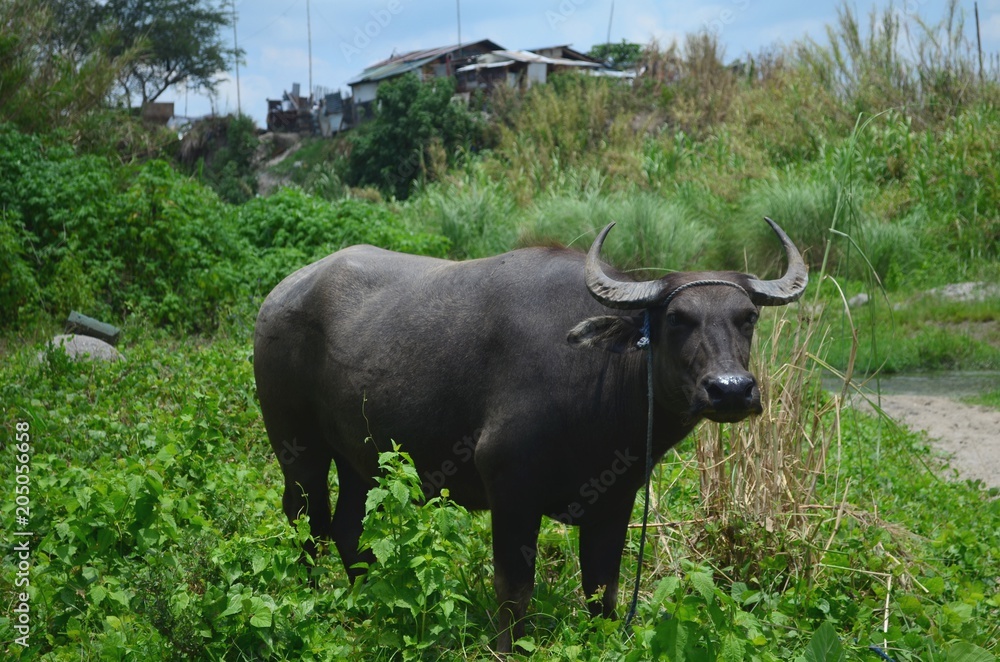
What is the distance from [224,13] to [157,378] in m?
35.8

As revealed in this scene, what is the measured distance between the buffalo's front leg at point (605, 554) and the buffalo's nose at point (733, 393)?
2.70 ft

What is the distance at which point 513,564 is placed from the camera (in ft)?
11.6

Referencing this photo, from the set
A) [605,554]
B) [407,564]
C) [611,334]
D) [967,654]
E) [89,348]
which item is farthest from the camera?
[89,348]

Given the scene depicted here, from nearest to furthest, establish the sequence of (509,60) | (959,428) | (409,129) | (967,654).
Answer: (967,654) < (959,428) < (409,129) < (509,60)

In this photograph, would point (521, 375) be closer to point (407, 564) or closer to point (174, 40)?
point (407, 564)

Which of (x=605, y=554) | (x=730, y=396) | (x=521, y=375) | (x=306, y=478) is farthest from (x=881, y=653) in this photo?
(x=306, y=478)

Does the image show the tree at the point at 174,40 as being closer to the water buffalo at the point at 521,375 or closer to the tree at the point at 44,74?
the tree at the point at 44,74

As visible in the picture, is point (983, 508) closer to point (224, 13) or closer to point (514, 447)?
point (514, 447)

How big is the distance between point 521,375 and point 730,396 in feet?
2.72

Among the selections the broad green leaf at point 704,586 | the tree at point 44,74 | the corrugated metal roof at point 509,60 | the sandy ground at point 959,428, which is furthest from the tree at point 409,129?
the broad green leaf at point 704,586

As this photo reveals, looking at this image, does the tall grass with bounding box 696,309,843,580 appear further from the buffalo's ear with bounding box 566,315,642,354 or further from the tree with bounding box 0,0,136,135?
the tree with bounding box 0,0,136,135

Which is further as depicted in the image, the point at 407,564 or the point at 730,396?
the point at 407,564

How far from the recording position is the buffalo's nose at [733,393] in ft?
10.2

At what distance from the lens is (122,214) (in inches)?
395
